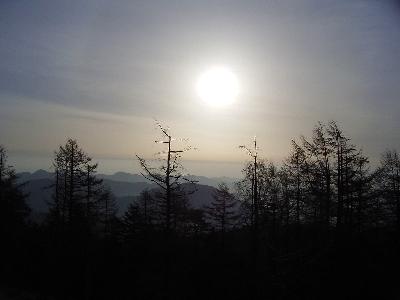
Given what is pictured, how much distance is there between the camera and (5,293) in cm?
1688

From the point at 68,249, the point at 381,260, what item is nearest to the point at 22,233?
the point at 68,249

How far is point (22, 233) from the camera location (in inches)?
935

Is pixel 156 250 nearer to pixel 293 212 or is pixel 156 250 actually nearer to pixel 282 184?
pixel 293 212

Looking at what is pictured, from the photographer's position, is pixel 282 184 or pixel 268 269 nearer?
pixel 268 269

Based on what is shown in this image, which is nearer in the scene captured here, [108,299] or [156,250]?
[108,299]

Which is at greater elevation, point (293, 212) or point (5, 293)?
point (293, 212)

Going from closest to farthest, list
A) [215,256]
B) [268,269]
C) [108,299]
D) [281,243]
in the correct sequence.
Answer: [108,299], [268,269], [215,256], [281,243]

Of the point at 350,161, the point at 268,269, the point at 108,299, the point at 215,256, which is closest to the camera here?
the point at 108,299

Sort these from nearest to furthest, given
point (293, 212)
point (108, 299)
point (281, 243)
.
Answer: point (108, 299) < point (281, 243) < point (293, 212)

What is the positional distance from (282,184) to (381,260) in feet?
70.6

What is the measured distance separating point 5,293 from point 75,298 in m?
3.21

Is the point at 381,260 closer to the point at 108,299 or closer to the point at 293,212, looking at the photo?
the point at 108,299

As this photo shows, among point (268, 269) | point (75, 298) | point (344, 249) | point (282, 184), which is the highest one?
point (282, 184)

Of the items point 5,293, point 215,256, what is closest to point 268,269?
point 215,256
